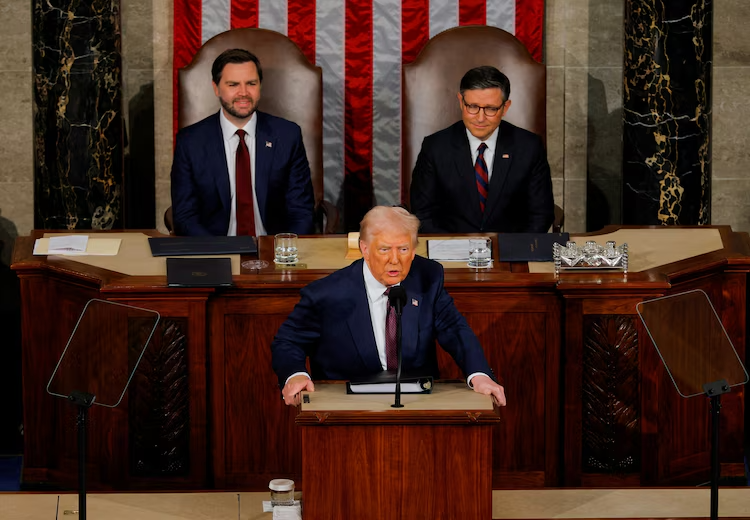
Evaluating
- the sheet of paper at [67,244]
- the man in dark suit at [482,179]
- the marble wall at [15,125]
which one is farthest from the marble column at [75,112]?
the man in dark suit at [482,179]

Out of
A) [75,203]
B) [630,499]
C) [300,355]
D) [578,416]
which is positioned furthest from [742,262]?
[75,203]

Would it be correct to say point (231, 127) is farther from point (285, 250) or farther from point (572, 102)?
point (572, 102)

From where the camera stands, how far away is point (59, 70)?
683 centimetres

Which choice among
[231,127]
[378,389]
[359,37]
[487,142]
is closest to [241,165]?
[231,127]

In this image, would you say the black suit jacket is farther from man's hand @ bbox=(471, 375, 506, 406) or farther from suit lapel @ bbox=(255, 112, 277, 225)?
man's hand @ bbox=(471, 375, 506, 406)

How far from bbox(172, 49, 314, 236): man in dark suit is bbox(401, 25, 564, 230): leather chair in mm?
805

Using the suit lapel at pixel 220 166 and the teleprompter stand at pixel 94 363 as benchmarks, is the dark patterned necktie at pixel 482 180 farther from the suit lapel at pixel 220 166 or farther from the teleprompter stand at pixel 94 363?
the teleprompter stand at pixel 94 363

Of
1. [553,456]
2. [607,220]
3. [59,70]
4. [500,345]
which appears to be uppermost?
[59,70]

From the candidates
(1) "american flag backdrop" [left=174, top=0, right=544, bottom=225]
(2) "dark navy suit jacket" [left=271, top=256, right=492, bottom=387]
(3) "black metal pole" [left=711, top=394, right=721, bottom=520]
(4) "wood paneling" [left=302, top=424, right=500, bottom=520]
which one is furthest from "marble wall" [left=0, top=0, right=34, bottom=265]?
(3) "black metal pole" [left=711, top=394, right=721, bottom=520]

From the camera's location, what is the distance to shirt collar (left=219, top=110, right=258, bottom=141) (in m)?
6.26

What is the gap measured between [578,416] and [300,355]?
1.33m

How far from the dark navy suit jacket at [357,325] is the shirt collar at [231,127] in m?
2.24

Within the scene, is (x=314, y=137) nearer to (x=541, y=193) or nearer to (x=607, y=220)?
(x=541, y=193)

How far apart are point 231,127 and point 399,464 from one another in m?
3.12
